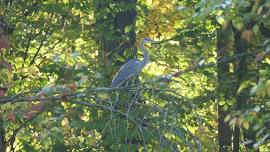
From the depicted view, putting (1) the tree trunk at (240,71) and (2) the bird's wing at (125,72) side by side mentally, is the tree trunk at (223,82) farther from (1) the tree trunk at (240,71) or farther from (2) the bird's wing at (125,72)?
(2) the bird's wing at (125,72)

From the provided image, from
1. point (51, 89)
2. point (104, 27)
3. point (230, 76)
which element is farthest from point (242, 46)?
point (51, 89)

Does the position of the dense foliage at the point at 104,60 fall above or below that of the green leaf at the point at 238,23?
below

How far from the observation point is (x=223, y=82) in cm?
1097

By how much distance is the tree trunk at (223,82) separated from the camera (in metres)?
10.9

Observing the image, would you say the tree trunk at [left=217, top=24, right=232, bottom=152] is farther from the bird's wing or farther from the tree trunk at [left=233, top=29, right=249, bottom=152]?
the bird's wing

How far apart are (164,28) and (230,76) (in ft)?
5.62

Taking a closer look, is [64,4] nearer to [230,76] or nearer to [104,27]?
[104,27]

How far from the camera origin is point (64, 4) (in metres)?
10.6

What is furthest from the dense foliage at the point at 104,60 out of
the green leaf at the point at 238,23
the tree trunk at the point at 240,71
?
the green leaf at the point at 238,23

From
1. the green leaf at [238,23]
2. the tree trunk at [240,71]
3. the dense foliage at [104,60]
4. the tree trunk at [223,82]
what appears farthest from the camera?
the tree trunk at [223,82]

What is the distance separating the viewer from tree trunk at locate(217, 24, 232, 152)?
35.7ft

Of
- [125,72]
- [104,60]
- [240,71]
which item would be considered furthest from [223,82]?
[125,72]

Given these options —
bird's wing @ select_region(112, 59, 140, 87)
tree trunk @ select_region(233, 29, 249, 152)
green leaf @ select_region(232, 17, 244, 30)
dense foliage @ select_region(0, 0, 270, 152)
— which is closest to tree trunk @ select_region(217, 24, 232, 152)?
dense foliage @ select_region(0, 0, 270, 152)

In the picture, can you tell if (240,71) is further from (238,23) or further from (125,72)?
(238,23)
